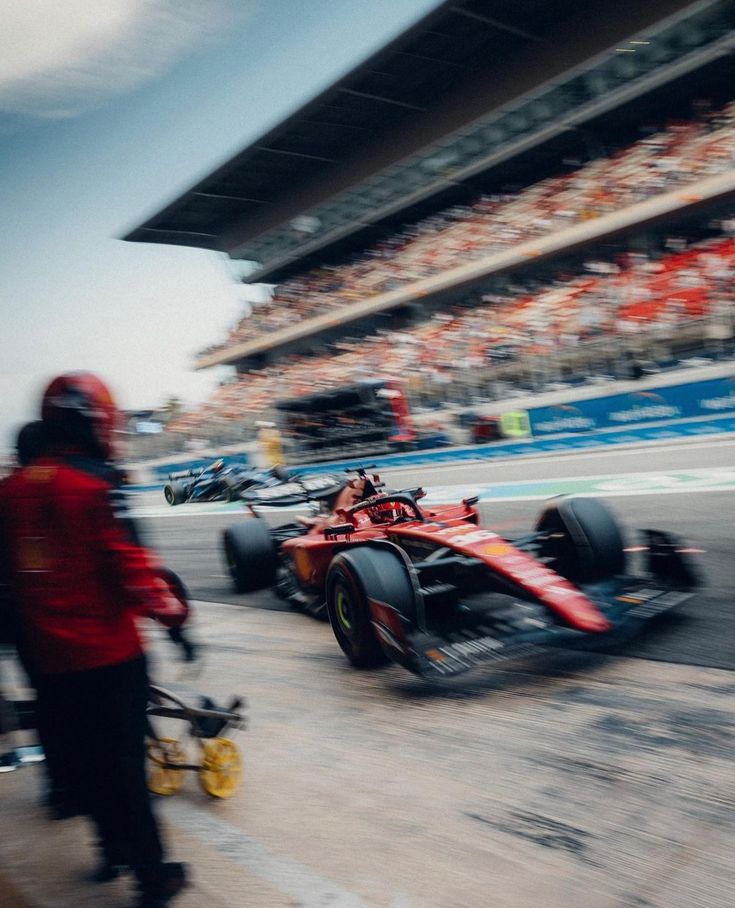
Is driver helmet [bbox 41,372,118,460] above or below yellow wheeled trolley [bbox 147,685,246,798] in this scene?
above

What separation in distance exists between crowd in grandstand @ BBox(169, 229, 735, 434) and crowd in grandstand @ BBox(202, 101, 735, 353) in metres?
1.33

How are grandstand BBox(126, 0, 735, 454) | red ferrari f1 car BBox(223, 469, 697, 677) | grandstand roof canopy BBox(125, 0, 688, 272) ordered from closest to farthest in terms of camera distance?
red ferrari f1 car BBox(223, 469, 697, 677), grandstand BBox(126, 0, 735, 454), grandstand roof canopy BBox(125, 0, 688, 272)

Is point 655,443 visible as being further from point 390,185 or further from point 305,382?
point 390,185

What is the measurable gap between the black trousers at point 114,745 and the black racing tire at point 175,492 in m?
16.7

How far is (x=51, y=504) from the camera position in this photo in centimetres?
234

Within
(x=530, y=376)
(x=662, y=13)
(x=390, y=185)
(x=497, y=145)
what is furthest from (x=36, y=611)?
(x=390, y=185)

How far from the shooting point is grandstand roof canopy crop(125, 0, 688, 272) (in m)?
20.9

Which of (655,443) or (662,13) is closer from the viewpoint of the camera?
(655,443)

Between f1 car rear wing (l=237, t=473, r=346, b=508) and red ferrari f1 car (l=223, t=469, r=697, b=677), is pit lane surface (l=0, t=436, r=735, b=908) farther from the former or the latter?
f1 car rear wing (l=237, t=473, r=346, b=508)

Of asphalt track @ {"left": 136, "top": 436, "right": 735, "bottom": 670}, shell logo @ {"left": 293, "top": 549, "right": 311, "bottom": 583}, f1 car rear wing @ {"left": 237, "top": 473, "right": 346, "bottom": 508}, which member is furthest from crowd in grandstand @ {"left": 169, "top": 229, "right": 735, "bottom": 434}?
shell logo @ {"left": 293, "top": 549, "right": 311, "bottom": 583}

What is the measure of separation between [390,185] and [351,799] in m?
26.8

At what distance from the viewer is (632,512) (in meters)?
8.62

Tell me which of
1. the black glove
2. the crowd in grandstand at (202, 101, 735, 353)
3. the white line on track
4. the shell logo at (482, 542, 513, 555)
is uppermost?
the crowd in grandstand at (202, 101, 735, 353)

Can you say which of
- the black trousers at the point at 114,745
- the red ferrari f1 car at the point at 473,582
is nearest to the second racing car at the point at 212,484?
the red ferrari f1 car at the point at 473,582
